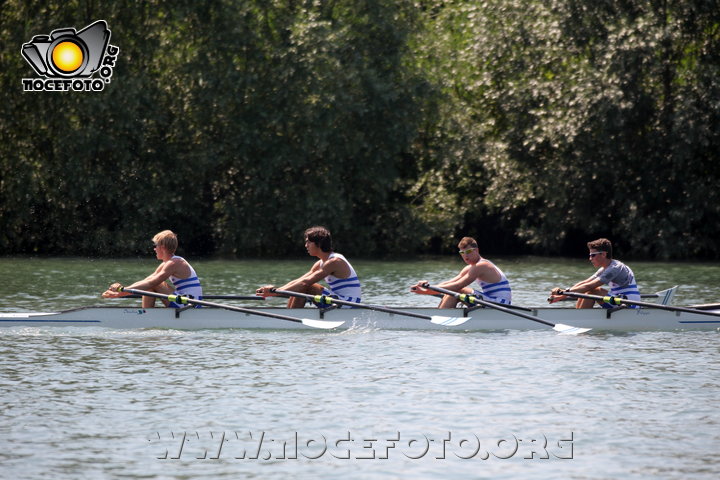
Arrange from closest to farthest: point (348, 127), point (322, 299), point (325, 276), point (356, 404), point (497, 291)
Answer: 1. point (356, 404)
2. point (322, 299)
3. point (325, 276)
4. point (497, 291)
5. point (348, 127)

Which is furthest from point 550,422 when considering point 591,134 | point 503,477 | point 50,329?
point 591,134

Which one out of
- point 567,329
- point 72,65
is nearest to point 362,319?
point 567,329

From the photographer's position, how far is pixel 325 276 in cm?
1812

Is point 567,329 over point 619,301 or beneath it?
beneath

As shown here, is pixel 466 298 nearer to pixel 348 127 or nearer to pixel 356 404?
pixel 356 404

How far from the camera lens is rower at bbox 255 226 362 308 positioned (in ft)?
59.0

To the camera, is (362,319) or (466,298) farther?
(362,319)

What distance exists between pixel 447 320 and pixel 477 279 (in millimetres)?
1094

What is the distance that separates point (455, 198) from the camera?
4150cm

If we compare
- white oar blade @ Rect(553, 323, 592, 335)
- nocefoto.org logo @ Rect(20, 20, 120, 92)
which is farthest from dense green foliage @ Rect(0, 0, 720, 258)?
white oar blade @ Rect(553, 323, 592, 335)

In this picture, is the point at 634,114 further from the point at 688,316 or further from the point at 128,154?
the point at 688,316

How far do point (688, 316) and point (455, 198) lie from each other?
77.0 ft

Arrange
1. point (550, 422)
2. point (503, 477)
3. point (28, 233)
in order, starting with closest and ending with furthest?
point (503, 477), point (550, 422), point (28, 233)

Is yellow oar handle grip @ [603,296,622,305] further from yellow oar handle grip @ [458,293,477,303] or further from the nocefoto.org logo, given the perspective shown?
the nocefoto.org logo
